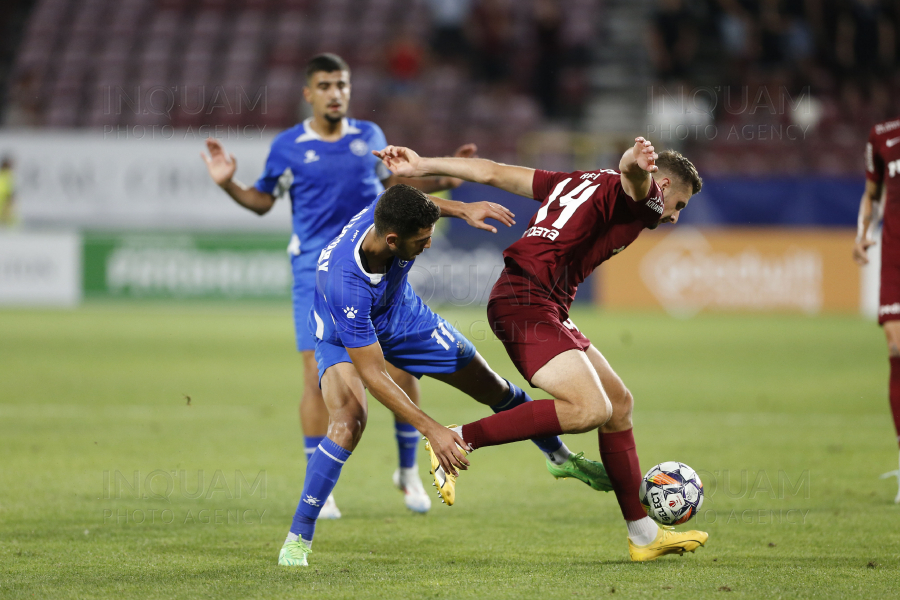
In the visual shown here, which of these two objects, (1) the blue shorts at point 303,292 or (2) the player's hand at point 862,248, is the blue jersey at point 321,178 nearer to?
(1) the blue shorts at point 303,292

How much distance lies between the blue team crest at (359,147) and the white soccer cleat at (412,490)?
1.87 m

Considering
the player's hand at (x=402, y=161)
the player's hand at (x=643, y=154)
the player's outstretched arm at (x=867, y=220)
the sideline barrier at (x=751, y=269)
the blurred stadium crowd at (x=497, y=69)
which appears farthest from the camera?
the blurred stadium crowd at (x=497, y=69)

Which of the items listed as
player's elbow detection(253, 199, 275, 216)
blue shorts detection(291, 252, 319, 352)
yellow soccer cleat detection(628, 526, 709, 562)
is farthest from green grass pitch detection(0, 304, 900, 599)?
player's elbow detection(253, 199, 275, 216)

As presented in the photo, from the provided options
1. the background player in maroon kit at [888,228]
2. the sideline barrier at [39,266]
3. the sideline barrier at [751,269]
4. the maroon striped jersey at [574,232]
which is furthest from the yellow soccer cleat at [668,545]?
the sideline barrier at [39,266]

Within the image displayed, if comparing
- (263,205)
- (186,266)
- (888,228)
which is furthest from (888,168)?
(186,266)

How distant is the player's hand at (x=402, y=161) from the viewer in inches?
191

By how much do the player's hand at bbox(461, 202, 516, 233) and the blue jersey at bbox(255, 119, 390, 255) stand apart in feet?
4.58

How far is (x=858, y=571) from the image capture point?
430cm

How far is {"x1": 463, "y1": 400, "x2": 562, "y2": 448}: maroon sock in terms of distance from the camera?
4469mm

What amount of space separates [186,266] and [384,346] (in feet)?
46.9

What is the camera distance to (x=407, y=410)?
4305 mm

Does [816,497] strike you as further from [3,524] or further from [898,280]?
[3,524]

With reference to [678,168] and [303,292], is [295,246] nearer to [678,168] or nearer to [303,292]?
[303,292]

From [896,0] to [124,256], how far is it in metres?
16.0
